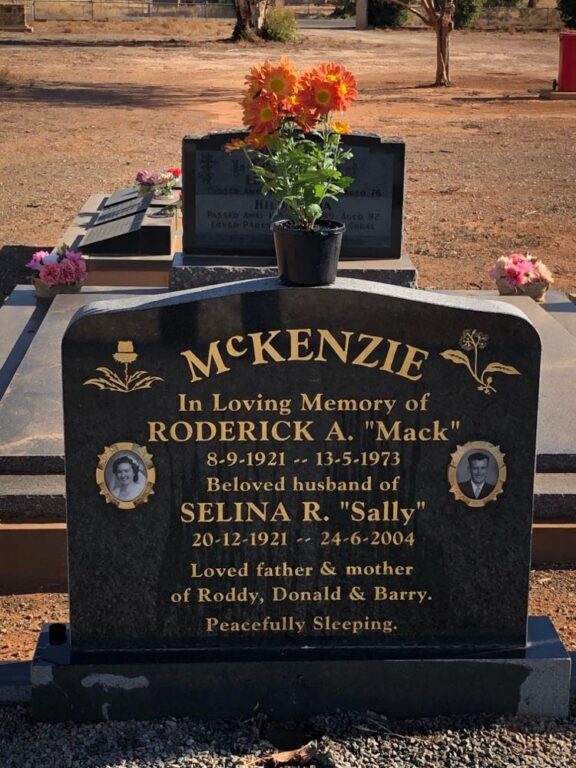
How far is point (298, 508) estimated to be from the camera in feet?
13.3

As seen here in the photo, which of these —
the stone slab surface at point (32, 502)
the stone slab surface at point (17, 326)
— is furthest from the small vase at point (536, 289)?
the stone slab surface at point (32, 502)

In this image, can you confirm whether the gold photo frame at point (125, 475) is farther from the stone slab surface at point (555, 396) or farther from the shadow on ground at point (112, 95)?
the shadow on ground at point (112, 95)

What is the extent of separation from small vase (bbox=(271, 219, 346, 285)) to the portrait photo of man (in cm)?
74

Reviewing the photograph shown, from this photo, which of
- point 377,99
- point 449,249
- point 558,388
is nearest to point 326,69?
point 558,388

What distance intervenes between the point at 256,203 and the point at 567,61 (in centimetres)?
1954

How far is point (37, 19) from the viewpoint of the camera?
57.0 meters

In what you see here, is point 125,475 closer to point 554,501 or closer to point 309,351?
point 309,351

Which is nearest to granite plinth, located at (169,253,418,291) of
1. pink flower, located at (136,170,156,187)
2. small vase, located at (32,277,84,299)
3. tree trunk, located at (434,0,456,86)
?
small vase, located at (32,277,84,299)

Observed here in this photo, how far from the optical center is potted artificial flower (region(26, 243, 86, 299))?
8797mm

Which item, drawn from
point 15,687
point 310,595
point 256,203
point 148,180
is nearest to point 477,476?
point 310,595

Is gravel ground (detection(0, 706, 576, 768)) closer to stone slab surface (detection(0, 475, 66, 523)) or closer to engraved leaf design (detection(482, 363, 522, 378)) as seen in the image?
engraved leaf design (detection(482, 363, 522, 378))

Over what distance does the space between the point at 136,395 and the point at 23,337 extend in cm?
416

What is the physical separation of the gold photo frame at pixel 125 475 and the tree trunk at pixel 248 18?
42.7 meters

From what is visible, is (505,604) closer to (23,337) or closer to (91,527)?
(91,527)
